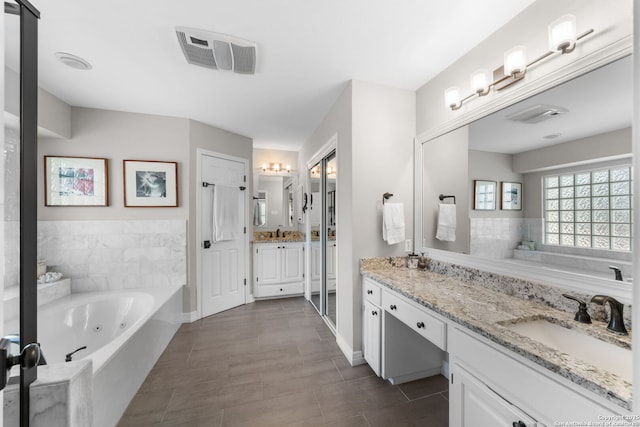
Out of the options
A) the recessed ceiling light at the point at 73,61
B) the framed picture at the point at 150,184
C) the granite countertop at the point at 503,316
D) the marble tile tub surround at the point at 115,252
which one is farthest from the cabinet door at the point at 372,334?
the recessed ceiling light at the point at 73,61

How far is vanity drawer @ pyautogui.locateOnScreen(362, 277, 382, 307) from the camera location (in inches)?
76.0

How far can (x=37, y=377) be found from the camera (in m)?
0.70

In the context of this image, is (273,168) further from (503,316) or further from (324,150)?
(503,316)

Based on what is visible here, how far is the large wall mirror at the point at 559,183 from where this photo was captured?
1099 millimetres

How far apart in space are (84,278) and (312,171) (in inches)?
117

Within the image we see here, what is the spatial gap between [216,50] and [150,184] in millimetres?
1881

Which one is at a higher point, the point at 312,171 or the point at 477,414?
the point at 312,171

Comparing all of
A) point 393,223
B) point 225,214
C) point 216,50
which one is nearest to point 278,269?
point 225,214

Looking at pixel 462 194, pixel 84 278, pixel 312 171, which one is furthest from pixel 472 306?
pixel 84 278

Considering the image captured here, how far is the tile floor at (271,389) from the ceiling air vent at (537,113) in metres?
1.91

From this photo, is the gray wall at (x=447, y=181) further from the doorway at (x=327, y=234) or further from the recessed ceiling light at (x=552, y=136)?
the doorway at (x=327, y=234)

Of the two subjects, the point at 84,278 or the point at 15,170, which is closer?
the point at 15,170

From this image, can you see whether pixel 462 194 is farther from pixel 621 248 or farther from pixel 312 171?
pixel 312 171

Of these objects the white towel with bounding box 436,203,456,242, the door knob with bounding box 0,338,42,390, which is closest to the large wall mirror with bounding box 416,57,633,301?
the white towel with bounding box 436,203,456,242
